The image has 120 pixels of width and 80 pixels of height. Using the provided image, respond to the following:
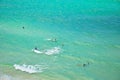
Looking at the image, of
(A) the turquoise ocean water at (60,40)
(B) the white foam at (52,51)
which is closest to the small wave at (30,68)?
(A) the turquoise ocean water at (60,40)

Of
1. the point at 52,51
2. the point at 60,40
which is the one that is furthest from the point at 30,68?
the point at 60,40

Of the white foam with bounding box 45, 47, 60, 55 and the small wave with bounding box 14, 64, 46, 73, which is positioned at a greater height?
the white foam with bounding box 45, 47, 60, 55

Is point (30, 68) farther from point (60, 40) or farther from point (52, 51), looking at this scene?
point (60, 40)

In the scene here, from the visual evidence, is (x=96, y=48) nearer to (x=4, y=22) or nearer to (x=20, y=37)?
(x=20, y=37)

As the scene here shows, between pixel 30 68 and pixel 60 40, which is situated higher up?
pixel 60 40

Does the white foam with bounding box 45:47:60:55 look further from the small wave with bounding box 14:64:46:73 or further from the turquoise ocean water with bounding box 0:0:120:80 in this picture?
the small wave with bounding box 14:64:46:73

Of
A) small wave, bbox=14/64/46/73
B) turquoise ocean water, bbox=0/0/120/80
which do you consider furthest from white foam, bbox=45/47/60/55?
small wave, bbox=14/64/46/73

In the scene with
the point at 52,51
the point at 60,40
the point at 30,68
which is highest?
the point at 60,40

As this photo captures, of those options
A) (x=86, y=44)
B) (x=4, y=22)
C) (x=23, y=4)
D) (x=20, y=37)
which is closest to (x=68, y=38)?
(x=86, y=44)
